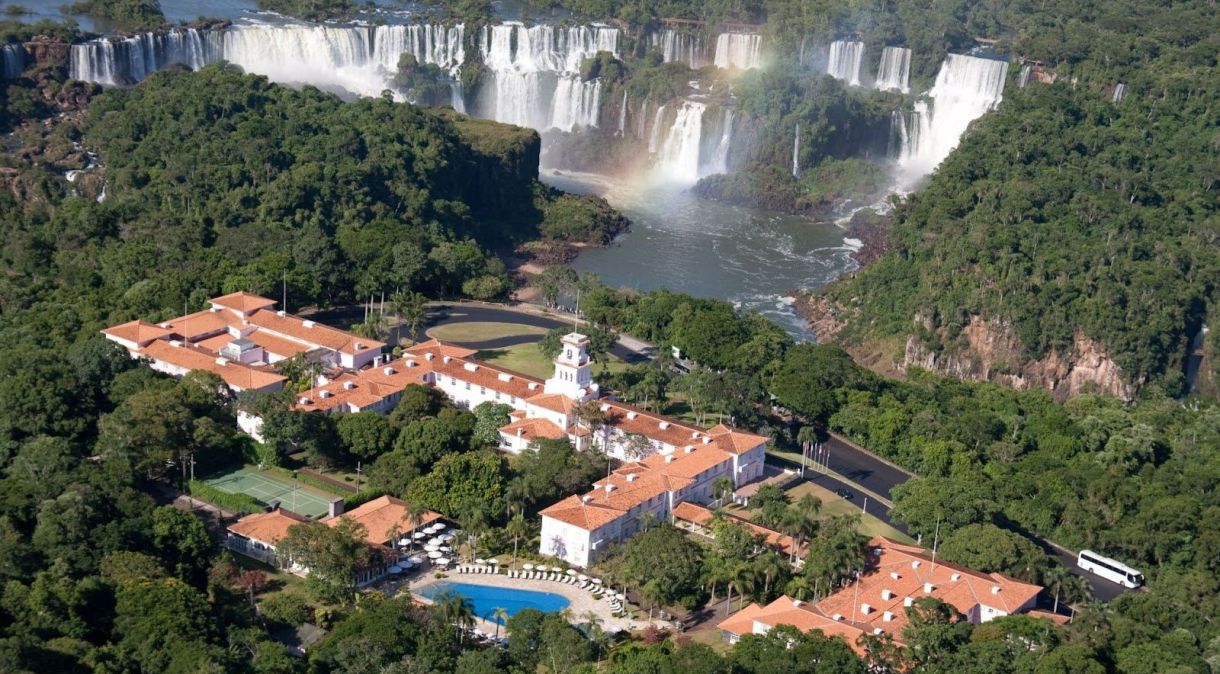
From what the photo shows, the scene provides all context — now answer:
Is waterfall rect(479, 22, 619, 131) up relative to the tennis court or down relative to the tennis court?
up

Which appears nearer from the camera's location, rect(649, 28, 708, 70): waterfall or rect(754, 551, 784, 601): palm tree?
rect(754, 551, 784, 601): palm tree

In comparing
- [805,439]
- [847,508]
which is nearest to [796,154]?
[805,439]

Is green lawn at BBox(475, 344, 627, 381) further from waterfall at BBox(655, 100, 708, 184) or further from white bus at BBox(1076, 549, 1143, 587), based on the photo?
waterfall at BBox(655, 100, 708, 184)

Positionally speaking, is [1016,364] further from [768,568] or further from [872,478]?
[768,568]

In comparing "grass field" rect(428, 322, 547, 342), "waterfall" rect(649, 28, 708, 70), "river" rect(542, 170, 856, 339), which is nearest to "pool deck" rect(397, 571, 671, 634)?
"grass field" rect(428, 322, 547, 342)

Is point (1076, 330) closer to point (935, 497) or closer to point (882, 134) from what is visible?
point (935, 497)

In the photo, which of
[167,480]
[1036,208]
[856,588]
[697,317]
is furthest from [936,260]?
[167,480]
